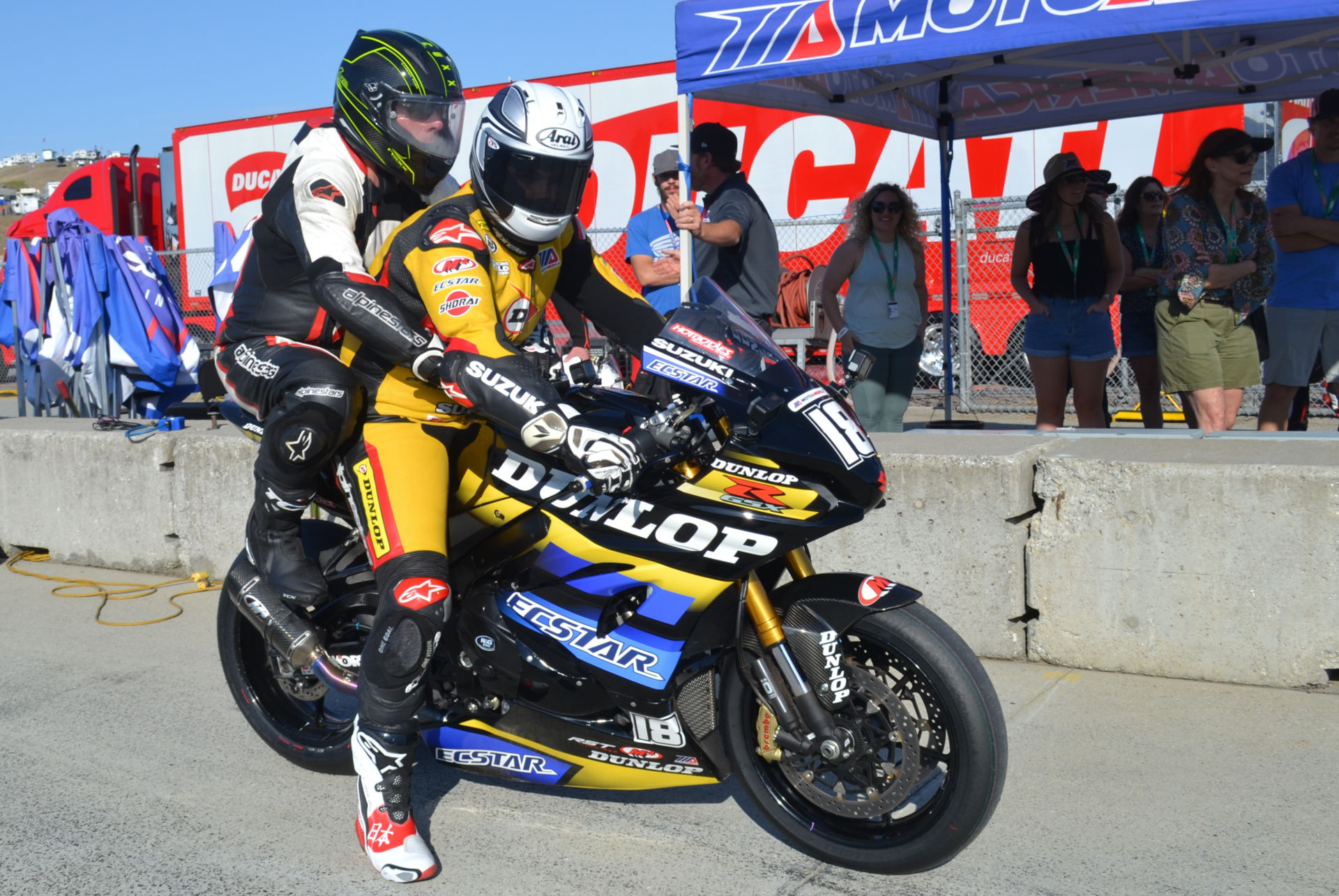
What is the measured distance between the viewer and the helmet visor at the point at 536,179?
118 inches

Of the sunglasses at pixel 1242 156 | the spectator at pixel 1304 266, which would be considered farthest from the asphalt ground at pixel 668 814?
the sunglasses at pixel 1242 156

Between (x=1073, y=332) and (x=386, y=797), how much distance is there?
16.2 ft

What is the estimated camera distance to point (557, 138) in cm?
301

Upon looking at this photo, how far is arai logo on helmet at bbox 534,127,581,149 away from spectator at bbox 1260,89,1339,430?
4.41m

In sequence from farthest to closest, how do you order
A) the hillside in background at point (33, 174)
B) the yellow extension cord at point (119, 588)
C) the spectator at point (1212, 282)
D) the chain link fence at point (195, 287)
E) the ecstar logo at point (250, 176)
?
the hillside in background at point (33, 174), the ecstar logo at point (250, 176), the chain link fence at point (195, 287), the spectator at point (1212, 282), the yellow extension cord at point (119, 588)

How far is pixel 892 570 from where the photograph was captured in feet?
15.8

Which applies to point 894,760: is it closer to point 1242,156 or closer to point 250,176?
point 1242,156

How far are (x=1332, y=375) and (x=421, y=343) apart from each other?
518cm

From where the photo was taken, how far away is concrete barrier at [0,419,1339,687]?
422 cm

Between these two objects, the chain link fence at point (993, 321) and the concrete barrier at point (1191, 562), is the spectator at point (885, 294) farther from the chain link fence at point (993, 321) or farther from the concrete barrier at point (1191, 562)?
the chain link fence at point (993, 321)

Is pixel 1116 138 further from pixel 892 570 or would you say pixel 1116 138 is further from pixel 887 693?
pixel 887 693

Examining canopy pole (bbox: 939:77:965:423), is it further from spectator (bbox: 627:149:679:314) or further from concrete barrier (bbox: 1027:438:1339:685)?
concrete barrier (bbox: 1027:438:1339:685)

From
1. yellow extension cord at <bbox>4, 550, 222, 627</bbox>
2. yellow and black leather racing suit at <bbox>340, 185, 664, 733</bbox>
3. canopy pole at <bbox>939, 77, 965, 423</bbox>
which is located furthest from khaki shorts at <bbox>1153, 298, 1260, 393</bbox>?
yellow extension cord at <bbox>4, 550, 222, 627</bbox>

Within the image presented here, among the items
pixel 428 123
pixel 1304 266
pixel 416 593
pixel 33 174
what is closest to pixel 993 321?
pixel 1304 266
